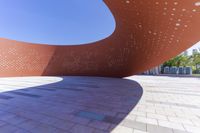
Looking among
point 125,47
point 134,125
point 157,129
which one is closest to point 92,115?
point 134,125

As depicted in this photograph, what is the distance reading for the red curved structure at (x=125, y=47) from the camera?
3701 mm

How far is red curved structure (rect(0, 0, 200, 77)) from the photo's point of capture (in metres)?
3.70

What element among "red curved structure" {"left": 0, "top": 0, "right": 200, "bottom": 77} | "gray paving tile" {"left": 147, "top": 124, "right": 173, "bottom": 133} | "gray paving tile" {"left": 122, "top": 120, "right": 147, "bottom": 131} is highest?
"red curved structure" {"left": 0, "top": 0, "right": 200, "bottom": 77}

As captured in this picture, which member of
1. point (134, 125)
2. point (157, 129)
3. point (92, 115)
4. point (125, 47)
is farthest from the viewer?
point (125, 47)

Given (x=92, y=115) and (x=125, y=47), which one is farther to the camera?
(x=125, y=47)

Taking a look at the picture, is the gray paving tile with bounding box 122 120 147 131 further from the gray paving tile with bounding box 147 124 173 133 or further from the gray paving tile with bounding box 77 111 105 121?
the gray paving tile with bounding box 77 111 105 121

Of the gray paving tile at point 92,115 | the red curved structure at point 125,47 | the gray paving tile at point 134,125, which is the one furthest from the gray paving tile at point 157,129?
the red curved structure at point 125,47

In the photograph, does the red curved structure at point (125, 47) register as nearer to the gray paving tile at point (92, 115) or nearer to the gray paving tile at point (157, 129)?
the gray paving tile at point (157, 129)

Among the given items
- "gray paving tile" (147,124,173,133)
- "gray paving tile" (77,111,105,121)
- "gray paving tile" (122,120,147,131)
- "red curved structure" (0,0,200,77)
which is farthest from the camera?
"red curved structure" (0,0,200,77)

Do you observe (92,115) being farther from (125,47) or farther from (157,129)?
(125,47)

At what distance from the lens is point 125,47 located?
9.09 metres

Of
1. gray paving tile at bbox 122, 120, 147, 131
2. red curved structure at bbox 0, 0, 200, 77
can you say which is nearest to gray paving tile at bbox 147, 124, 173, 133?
gray paving tile at bbox 122, 120, 147, 131

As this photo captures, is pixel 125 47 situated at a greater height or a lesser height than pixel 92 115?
greater

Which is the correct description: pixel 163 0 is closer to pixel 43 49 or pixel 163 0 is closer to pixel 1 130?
pixel 1 130
